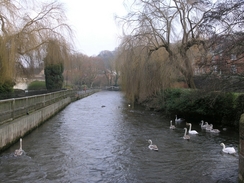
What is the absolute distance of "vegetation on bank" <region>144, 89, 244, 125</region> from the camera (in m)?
16.3

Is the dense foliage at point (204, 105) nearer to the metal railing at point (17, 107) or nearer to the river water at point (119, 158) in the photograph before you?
the river water at point (119, 158)

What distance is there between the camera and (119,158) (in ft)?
33.9

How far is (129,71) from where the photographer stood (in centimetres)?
2214

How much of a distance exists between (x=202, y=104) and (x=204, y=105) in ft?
0.74

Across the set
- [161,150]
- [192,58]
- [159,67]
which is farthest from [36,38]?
[161,150]

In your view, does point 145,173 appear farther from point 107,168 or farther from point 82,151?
point 82,151

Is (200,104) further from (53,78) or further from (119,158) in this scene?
(53,78)

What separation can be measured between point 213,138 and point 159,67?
856 centimetres

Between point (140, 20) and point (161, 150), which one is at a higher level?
point (140, 20)

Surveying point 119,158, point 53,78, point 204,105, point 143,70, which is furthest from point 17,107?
point 53,78

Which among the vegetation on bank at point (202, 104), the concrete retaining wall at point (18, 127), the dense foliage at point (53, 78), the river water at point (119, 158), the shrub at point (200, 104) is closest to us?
the river water at point (119, 158)

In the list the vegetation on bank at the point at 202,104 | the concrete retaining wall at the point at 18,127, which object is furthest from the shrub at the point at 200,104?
the concrete retaining wall at the point at 18,127

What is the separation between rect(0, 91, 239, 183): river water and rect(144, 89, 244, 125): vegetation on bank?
197 cm

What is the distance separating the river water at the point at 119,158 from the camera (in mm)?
8289
